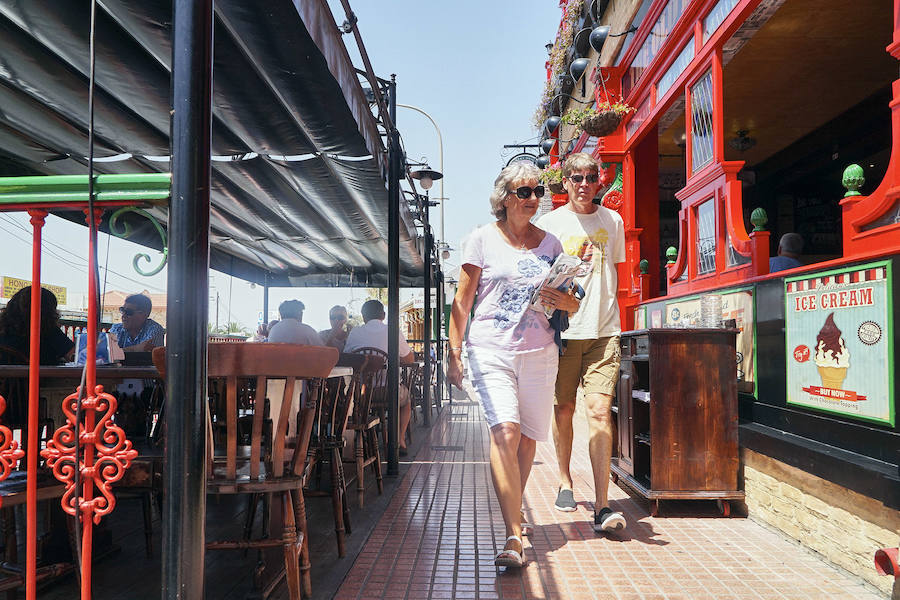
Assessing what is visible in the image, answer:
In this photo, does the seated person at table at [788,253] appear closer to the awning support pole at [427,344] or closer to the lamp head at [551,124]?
the awning support pole at [427,344]

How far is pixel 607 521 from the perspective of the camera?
3336 millimetres

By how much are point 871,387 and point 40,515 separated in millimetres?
4338

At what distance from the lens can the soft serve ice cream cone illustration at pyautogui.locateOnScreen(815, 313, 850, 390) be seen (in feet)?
9.77

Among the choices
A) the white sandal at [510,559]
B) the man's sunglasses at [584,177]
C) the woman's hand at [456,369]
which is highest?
the man's sunglasses at [584,177]

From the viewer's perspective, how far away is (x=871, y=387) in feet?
9.06

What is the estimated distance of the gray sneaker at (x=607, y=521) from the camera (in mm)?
3320

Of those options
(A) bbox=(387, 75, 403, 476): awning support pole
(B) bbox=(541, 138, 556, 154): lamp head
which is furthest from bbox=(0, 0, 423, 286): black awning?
(B) bbox=(541, 138, 556, 154): lamp head

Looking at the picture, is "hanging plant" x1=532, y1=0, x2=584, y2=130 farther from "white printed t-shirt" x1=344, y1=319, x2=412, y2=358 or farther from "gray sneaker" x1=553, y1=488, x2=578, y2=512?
"gray sneaker" x1=553, y1=488, x2=578, y2=512

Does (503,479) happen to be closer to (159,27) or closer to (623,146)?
(159,27)

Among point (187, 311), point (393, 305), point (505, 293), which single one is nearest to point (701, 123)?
point (393, 305)

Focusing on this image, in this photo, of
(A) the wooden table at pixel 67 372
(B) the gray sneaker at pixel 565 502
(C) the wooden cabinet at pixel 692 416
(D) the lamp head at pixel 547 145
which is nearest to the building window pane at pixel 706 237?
(C) the wooden cabinet at pixel 692 416

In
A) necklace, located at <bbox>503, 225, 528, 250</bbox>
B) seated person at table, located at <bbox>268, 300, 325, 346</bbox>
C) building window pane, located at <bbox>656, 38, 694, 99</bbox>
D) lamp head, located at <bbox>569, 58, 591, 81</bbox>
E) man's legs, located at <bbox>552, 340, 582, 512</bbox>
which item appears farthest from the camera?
lamp head, located at <bbox>569, 58, 591, 81</bbox>

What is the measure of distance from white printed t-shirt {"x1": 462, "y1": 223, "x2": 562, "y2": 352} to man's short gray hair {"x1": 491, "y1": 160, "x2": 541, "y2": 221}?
0.37 feet

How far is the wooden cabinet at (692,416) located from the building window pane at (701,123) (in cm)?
200
